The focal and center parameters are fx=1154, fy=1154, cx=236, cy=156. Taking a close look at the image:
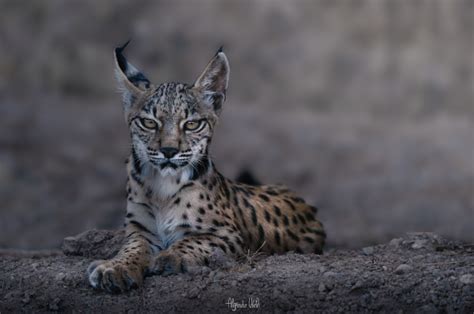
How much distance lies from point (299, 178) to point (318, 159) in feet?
3.69

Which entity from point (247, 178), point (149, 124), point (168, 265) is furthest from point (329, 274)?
point (247, 178)

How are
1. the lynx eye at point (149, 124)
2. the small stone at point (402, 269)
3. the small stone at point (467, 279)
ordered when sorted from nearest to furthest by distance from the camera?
the small stone at point (467, 279)
the small stone at point (402, 269)
the lynx eye at point (149, 124)

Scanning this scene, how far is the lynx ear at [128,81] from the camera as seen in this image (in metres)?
10.0

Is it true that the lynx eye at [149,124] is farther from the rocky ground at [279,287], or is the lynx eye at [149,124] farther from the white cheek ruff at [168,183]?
the rocky ground at [279,287]

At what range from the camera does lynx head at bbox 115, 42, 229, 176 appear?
952cm

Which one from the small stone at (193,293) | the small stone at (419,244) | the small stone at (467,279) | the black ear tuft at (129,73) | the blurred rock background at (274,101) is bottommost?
the small stone at (467,279)

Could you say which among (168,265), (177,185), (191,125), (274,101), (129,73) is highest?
(274,101)

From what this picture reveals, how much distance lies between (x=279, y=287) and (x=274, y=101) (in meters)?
15.7

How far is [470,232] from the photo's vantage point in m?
16.9

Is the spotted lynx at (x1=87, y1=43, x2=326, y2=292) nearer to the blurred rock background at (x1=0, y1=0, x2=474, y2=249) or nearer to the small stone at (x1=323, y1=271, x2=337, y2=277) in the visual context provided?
the small stone at (x1=323, y1=271, x2=337, y2=277)

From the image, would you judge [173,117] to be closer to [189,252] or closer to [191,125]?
[191,125]

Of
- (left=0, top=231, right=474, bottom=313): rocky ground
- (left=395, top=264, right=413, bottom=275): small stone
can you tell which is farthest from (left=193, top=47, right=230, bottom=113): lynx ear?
(left=395, top=264, right=413, bottom=275): small stone

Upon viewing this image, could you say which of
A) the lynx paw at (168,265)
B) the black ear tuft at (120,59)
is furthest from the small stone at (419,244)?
the black ear tuft at (120,59)

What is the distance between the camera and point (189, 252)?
9.38m
